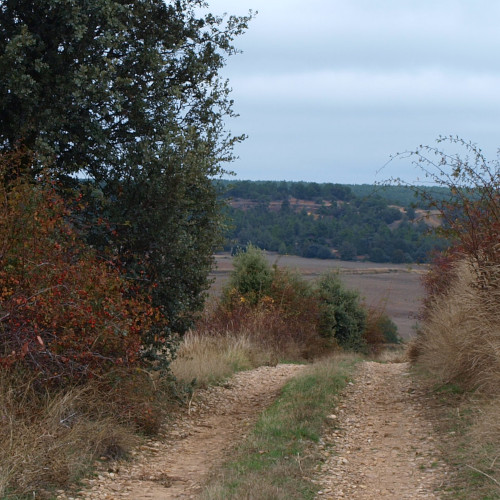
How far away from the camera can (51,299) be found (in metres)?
7.40

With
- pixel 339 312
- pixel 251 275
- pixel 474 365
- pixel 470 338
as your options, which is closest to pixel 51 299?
pixel 474 365

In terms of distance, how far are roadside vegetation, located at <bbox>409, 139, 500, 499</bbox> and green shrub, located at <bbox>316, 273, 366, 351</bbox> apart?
734 inches

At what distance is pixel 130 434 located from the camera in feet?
Answer: 27.0

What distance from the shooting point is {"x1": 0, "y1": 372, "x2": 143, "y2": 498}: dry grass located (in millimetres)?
6258

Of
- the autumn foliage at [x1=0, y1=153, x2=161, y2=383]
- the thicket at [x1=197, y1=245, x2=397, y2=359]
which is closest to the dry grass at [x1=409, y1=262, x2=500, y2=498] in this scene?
the autumn foliage at [x1=0, y1=153, x2=161, y2=383]

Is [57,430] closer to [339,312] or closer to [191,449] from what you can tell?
[191,449]

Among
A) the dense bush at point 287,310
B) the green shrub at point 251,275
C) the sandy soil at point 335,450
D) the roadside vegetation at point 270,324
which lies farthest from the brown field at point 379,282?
the sandy soil at point 335,450

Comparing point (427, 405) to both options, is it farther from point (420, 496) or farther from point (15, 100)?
point (15, 100)

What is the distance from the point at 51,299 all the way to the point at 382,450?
4065 millimetres

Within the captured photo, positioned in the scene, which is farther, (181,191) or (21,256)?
(181,191)

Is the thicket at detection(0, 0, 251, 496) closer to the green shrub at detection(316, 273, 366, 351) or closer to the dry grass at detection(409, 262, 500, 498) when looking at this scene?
the dry grass at detection(409, 262, 500, 498)

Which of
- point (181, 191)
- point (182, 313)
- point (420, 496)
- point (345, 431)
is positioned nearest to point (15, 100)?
point (181, 191)

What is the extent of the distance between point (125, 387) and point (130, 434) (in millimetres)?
611

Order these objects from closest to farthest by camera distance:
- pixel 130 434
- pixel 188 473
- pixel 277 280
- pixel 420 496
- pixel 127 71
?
pixel 420 496 < pixel 188 473 < pixel 130 434 < pixel 127 71 < pixel 277 280
